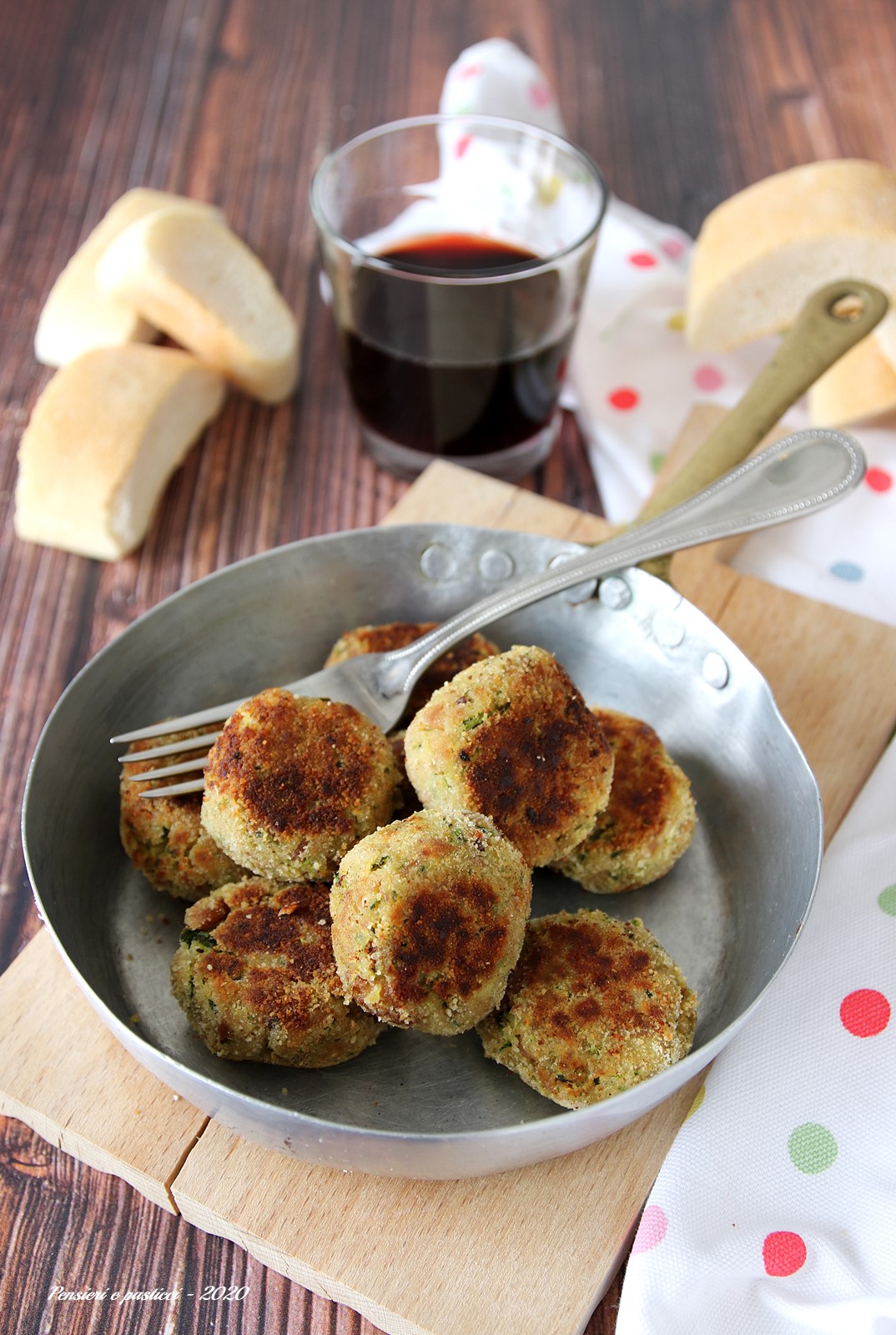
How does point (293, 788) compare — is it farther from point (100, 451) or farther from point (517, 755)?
point (100, 451)

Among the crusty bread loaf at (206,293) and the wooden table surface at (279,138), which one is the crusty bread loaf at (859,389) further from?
the crusty bread loaf at (206,293)

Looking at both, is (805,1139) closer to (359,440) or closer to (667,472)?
(667,472)

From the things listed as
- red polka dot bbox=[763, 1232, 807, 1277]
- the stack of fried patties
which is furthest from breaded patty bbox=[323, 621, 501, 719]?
red polka dot bbox=[763, 1232, 807, 1277]

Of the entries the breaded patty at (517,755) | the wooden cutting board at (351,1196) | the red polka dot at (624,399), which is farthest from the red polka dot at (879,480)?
the wooden cutting board at (351,1196)

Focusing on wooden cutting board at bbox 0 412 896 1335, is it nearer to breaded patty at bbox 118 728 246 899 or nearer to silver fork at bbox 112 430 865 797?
breaded patty at bbox 118 728 246 899

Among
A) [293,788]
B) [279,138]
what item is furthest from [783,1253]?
[279,138]

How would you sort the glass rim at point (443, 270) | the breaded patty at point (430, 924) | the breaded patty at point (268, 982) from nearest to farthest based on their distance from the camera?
the breaded patty at point (430, 924), the breaded patty at point (268, 982), the glass rim at point (443, 270)
